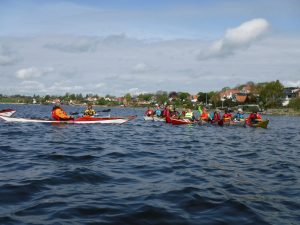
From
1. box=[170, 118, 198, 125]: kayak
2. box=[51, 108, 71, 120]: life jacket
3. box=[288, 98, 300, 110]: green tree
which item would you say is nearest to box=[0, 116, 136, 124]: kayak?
box=[51, 108, 71, 120]: life jacket

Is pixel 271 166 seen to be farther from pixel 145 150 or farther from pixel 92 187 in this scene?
pixel 92 187

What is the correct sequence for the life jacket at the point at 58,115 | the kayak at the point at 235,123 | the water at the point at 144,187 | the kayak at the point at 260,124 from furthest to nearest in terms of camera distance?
the kayak at the point at 235,123, the kayak at the point at 260,124, the life jacket at the point at 58,115, the water at the point at 144,187

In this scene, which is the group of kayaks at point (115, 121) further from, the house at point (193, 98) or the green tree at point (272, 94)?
the house at point (193, 98)

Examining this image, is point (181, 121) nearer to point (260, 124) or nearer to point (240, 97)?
point (260, 124)

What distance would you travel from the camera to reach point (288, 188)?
8.48 meters

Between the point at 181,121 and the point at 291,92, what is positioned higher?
the point at 291,92

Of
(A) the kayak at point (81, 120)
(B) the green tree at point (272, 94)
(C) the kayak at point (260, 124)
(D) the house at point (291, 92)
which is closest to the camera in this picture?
(A) the kayak at point (81, 120)

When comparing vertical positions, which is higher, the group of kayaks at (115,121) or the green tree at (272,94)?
the green tree at (272,94)

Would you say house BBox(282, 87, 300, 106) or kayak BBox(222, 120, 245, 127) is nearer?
kayak BBox(222, 120, 245, 127)

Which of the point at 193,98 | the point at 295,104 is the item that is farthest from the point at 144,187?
the point at 193,98

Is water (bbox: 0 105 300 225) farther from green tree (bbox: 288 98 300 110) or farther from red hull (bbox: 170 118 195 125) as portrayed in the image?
green tree (bbox: 288 98 300 110)

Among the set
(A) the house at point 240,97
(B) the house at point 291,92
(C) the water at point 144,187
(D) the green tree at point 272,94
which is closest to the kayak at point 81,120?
(C) the water at point 144,187

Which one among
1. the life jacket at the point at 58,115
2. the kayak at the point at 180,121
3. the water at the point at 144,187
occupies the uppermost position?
the life jacket at the point at 58,115

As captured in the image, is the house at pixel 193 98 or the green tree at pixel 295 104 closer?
the green tree at pixel 295 104
